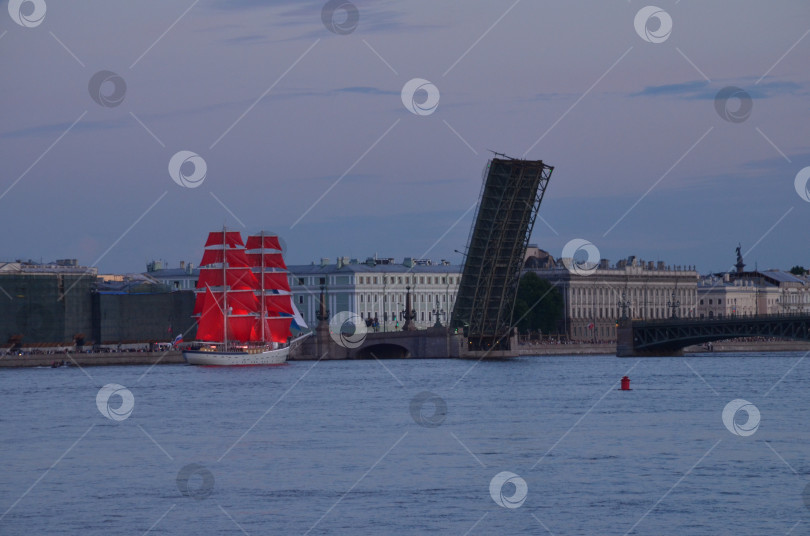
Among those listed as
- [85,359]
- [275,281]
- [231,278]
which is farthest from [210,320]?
[85,359]

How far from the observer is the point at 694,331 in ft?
171

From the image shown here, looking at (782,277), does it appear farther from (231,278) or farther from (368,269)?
(231,278)

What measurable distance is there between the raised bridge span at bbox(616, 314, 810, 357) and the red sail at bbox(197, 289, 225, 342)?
13.9 meters

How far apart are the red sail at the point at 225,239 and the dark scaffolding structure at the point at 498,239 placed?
11.8 meters

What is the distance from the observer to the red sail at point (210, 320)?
53.3 metres

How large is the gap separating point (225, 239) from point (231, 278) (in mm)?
1378

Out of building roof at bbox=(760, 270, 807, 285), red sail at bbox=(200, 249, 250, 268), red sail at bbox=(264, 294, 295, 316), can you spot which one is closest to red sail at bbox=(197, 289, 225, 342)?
red sail at bbox=(200, 249, 250, 268)

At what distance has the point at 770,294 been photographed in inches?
3848

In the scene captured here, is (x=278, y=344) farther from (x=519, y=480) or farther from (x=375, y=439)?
(x=519, y=480)

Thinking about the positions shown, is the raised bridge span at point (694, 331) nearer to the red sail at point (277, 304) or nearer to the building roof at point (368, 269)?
the red sail at point (277, 304)

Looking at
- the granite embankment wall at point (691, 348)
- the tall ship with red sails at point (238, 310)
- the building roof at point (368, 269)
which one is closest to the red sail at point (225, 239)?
the tall ship with red sails at point (238, 310)

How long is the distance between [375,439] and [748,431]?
180 inches

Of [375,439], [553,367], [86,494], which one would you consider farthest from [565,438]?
[553,367]

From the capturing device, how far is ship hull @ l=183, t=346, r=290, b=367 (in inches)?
2026
